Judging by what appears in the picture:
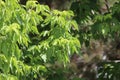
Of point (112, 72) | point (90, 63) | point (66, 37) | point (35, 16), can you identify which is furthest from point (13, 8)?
point (90, 63)

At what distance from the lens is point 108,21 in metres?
5.41

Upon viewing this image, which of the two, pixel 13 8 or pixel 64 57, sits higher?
pixel 13 8

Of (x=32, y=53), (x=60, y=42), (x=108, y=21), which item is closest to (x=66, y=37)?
(x=60, y=42)

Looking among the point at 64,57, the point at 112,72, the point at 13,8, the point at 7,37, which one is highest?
the point at 13,8

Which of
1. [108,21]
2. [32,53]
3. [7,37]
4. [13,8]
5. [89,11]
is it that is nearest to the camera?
[7,37]

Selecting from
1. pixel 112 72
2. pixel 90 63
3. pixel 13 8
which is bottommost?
pixel 90 63

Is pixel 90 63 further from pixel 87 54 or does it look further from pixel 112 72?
pixel 112 72

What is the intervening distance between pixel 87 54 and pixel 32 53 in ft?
26.5

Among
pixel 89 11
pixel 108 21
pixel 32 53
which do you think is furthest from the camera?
pixel 89 11

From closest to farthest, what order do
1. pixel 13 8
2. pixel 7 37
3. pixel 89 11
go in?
pixel 7 37 → pixel 13 8 → pixel 89 11

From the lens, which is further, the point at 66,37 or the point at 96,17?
the point at 96,17

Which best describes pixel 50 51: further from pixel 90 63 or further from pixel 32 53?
Answer: pixel 90 63

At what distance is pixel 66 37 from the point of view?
4391 mm

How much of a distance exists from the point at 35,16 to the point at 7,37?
68 centimetres
